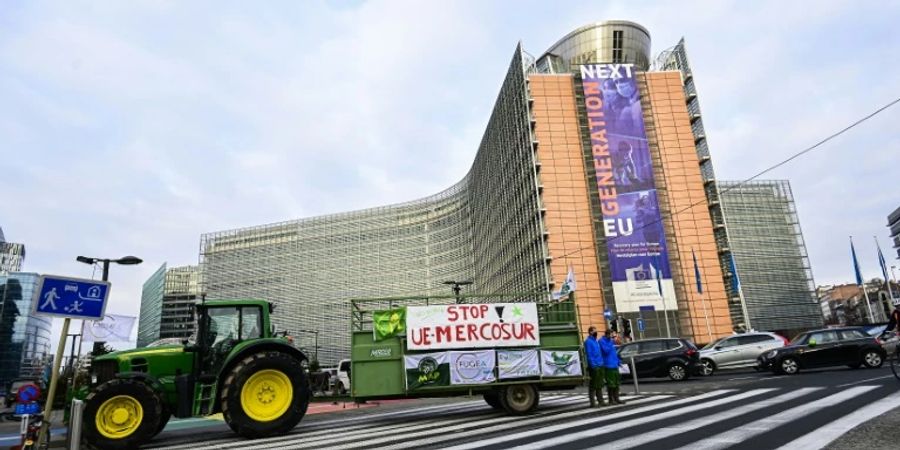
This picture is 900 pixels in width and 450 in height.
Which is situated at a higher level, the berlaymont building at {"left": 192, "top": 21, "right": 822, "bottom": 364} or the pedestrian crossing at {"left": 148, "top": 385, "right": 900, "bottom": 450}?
the berlaymont building at {"left": 192, "top": 21, "right": 822, "bottom": 364}

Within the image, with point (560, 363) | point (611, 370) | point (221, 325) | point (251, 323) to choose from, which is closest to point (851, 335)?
point (611, 370)

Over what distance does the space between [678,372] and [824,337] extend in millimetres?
4859

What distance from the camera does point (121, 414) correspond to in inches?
323

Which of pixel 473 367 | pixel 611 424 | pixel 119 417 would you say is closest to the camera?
pixel 611 424

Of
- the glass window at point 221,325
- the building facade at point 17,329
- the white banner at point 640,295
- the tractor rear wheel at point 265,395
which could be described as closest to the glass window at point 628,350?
the tractor rear wheel at point 265,395

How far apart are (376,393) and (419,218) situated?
74.6 m

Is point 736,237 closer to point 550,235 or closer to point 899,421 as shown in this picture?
point 550,235

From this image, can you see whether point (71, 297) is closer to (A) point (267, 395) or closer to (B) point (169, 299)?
(A) point (267, 395)

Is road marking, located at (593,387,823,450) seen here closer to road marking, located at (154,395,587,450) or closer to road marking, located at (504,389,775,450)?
road marking, located at (504,389,775,450)

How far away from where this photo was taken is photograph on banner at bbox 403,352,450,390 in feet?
32.2

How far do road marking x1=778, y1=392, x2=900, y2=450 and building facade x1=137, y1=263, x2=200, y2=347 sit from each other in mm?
112396

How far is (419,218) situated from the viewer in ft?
276

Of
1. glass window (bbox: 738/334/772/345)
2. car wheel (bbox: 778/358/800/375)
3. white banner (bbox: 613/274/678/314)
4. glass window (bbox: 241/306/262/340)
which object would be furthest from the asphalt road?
white banner (bbox: 613/274/678/314)

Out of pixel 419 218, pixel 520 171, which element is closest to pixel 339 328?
pixel 419 218
